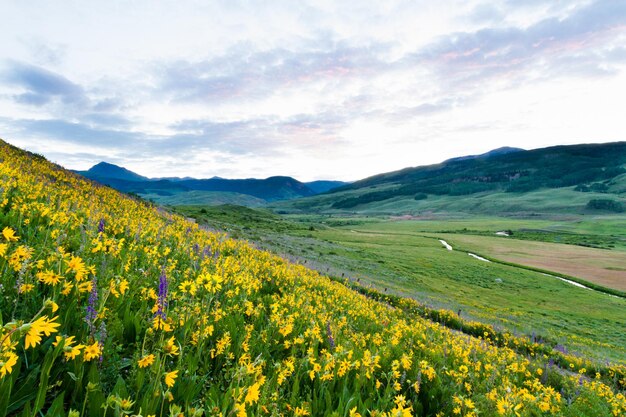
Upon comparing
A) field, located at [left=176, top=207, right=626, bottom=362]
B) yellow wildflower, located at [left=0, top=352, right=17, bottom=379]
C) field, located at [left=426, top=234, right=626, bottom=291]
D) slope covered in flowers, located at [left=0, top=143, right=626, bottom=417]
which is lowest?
field, located at [left=426, top=234, right=626, bottom=291]

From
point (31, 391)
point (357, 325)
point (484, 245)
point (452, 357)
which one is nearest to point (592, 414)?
point (452, 357)

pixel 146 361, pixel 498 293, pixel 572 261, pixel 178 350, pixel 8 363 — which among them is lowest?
pixel 572 261

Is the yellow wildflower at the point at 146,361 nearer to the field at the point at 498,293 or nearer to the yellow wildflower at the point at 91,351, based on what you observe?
the yellow wildflower at the point at 91,351

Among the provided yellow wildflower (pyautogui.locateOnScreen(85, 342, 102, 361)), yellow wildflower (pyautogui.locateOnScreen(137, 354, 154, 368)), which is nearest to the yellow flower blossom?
yellow wildflower (pyautogui.locateOnScreen(85, 342, 102, 361))

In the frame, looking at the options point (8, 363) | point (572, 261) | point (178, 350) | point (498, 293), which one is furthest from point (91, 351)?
point (572, 261)

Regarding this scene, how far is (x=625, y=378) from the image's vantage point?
13.0 m

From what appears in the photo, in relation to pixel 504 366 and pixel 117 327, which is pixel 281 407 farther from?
pixel 504 366

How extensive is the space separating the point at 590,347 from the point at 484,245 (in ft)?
235

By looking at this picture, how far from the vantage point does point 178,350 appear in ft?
13.1

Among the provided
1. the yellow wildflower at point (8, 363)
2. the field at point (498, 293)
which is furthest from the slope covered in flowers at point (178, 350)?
the field at point (498, 293)

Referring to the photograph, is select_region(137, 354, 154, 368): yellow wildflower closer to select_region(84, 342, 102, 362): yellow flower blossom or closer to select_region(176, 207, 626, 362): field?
select_region(84, 342, 102, 362): yellow flower blossom

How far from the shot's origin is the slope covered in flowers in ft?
8.91

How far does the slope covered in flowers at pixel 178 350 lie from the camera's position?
2715mm

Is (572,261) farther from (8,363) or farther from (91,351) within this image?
(8,363)
